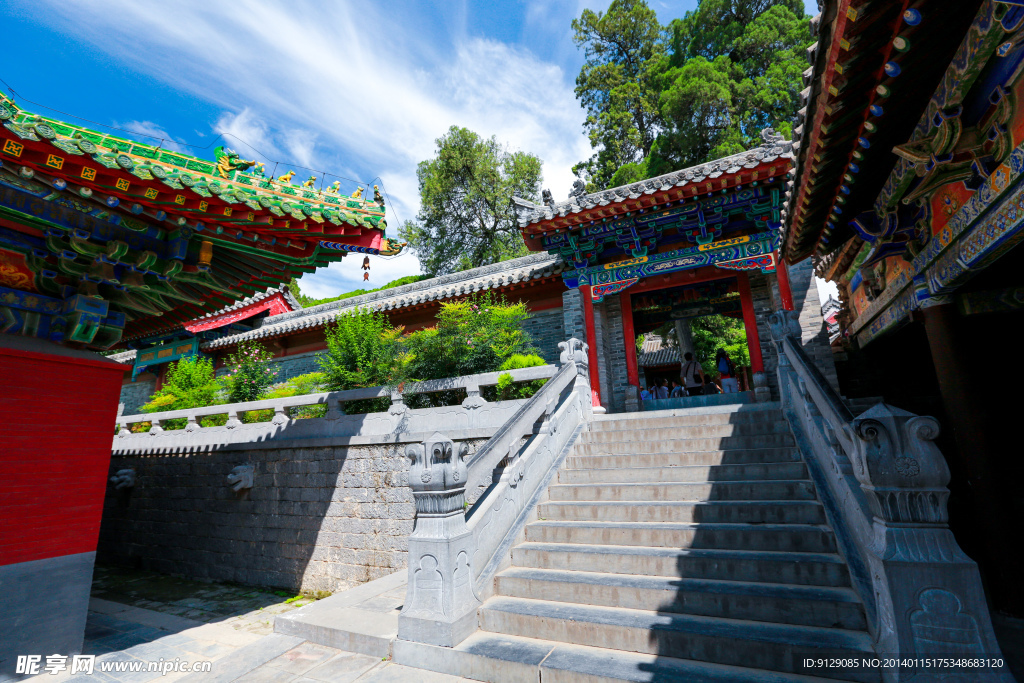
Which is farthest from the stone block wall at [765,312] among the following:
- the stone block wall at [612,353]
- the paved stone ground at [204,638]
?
the paved stone ground at [204,638]

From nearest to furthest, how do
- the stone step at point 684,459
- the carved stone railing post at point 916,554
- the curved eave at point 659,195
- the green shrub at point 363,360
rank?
the carved stone railing post at point 916,554, the stone step at point 684,459, the curved eave at point 659,195, the green shrub at point 363,360

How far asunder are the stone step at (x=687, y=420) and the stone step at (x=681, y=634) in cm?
295

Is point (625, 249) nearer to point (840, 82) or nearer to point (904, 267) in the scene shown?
point (904, 267)

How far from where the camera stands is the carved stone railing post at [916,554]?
2.29 metres

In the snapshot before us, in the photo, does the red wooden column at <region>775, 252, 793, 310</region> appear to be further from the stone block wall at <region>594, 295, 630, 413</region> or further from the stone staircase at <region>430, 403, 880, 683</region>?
the stone staircase at <region>430, 403, 880, 683</region>

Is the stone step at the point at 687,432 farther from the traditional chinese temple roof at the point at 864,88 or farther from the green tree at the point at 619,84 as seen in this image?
the green tree at the point at 619,84

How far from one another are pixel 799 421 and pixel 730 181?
13.9 feet

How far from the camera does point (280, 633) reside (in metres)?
4.02

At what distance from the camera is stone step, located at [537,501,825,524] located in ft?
12.7

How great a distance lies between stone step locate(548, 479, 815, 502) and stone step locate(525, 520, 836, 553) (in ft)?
1.26

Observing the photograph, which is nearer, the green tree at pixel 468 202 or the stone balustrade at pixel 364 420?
the stone balustrade at pixel 364 420

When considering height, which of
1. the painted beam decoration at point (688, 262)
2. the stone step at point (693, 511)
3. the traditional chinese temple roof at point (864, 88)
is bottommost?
the stone step at point (693, 511)

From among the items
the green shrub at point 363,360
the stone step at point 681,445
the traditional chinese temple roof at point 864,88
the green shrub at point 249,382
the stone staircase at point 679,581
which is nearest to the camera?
the stone staircase at point 679,581

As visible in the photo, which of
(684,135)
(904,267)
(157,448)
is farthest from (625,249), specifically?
(684,135)
